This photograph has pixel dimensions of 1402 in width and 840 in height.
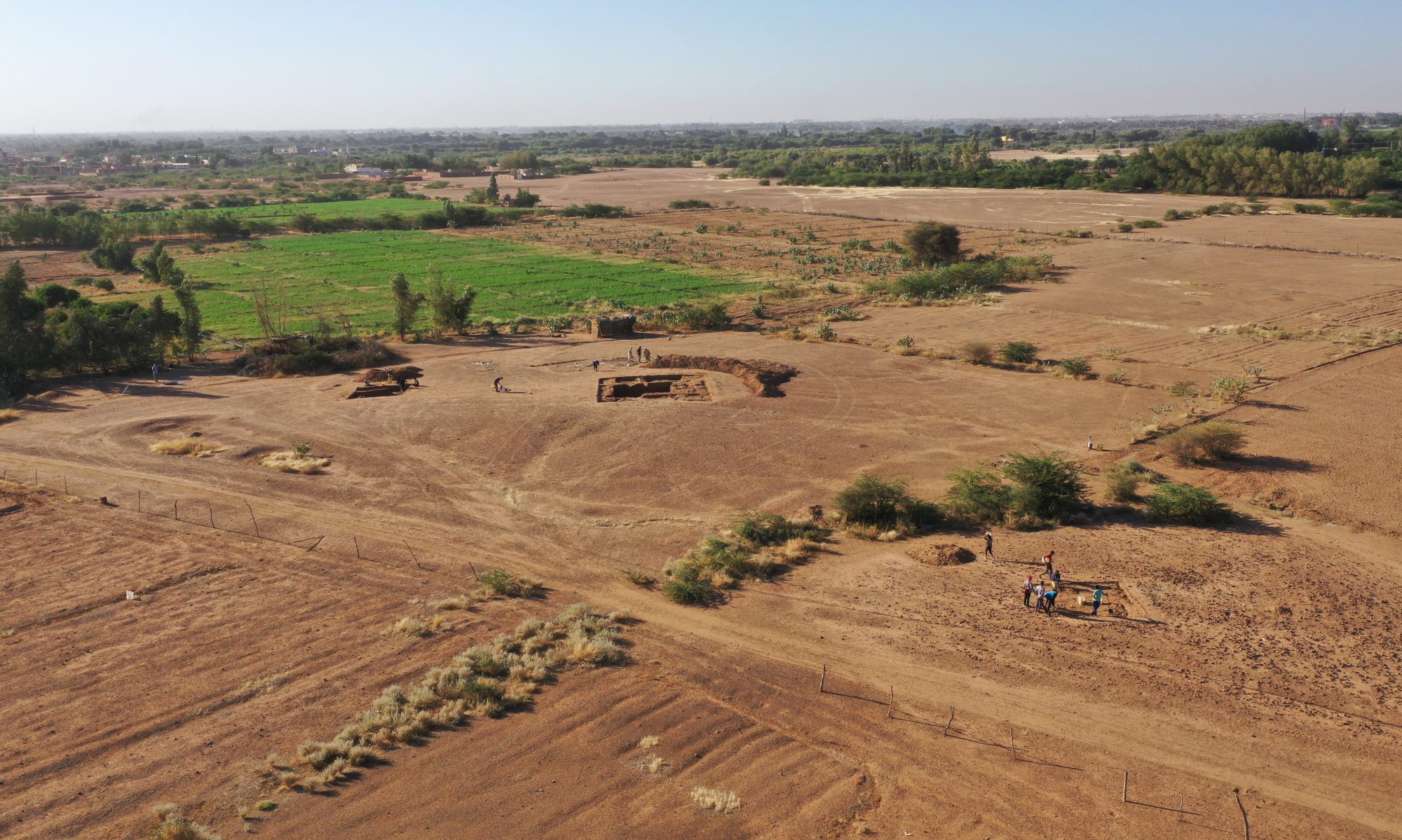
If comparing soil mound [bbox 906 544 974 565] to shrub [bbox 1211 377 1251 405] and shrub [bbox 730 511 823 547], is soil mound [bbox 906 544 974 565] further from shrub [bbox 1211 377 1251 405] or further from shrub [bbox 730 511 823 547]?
shrub [bbox 1211 377 1251 405]

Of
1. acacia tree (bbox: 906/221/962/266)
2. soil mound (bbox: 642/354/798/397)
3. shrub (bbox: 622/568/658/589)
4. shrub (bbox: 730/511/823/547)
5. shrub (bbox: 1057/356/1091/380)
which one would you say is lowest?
shrub (bbox: 622/568/658/589)

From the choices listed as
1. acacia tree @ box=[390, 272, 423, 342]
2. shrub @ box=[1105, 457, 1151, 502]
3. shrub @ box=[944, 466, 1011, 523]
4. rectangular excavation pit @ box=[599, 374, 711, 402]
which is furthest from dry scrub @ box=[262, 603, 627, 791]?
acacia tree @ box=[390, 272, 423, 342]

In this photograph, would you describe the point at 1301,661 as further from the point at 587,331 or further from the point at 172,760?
the point at 587,331

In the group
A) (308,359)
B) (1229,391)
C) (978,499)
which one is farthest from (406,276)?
(1229,391)

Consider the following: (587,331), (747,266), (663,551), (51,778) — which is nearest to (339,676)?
(51,778)

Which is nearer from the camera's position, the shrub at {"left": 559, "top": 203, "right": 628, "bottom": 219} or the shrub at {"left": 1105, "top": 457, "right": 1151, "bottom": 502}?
the shrub at {"left": 1105, "top": 457, "right": 1151, "bottom": 502}
